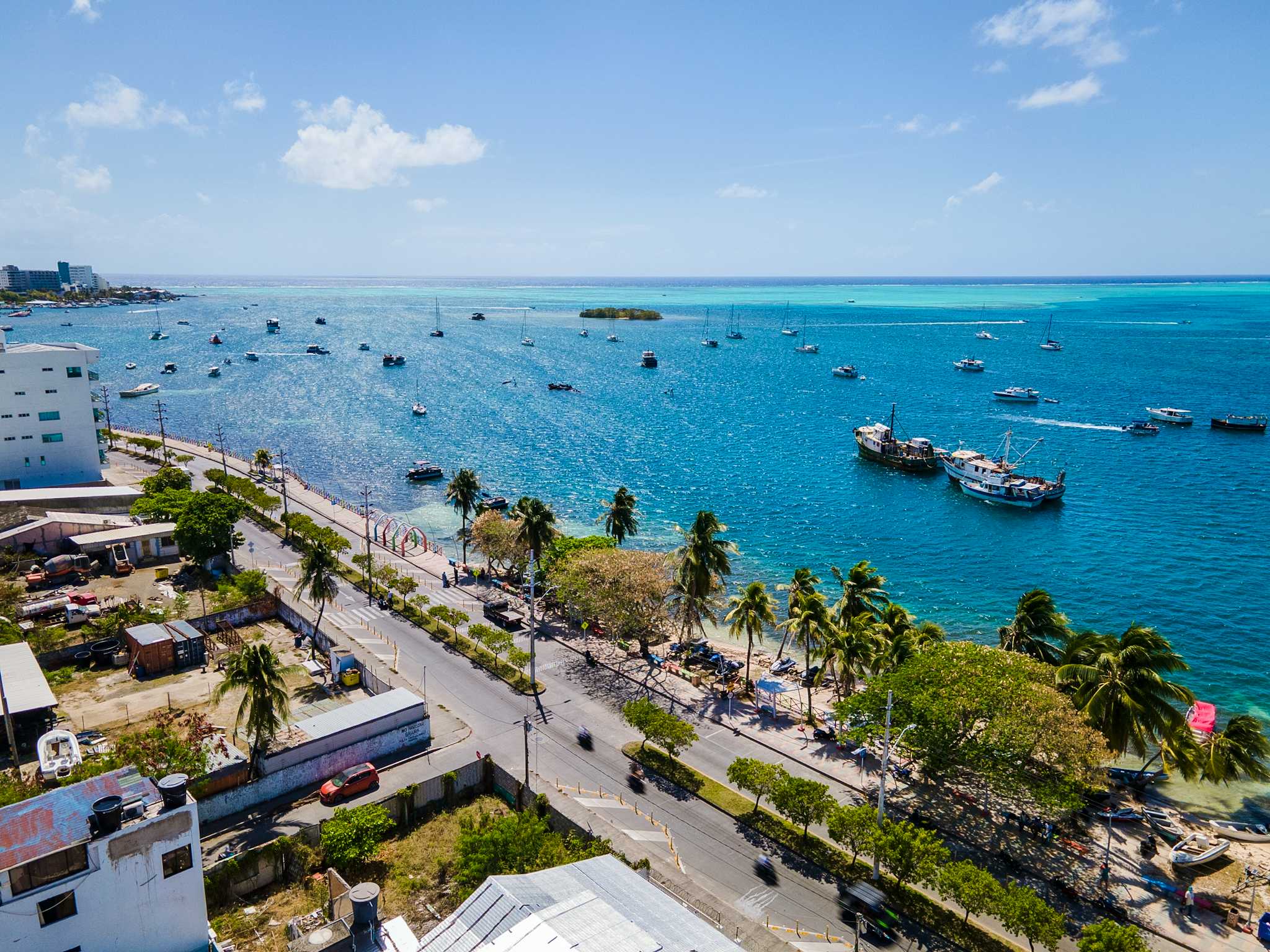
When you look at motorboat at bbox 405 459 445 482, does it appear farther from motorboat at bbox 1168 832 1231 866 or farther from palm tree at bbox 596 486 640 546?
motorboat at bbox 1168 832 1231 866

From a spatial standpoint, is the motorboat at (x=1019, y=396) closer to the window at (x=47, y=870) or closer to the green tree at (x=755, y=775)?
the green tree at (x=755, y=775)

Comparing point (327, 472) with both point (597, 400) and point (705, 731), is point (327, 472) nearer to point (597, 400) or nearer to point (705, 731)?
point (597, 400)

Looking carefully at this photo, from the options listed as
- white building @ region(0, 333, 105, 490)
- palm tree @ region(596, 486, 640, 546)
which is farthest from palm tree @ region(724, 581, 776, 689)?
white building @ region(0, 333, 105, 490)

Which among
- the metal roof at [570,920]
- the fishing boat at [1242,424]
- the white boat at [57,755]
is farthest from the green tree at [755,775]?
the fishing boat at [1242,424]

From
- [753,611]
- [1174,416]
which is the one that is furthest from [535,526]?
[1174,416]

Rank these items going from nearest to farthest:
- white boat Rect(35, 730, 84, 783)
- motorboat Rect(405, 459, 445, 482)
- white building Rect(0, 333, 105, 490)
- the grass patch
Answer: the grass patch, white boat Rect(35, 730, 84, 783), white building Rect(0, 333, 105, 490), motorboat Rect(405, 459, 445, 482)

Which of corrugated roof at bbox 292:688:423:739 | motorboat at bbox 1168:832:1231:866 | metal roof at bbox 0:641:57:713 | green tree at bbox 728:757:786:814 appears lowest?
motorboat at bbox 1168:832:1231:866
